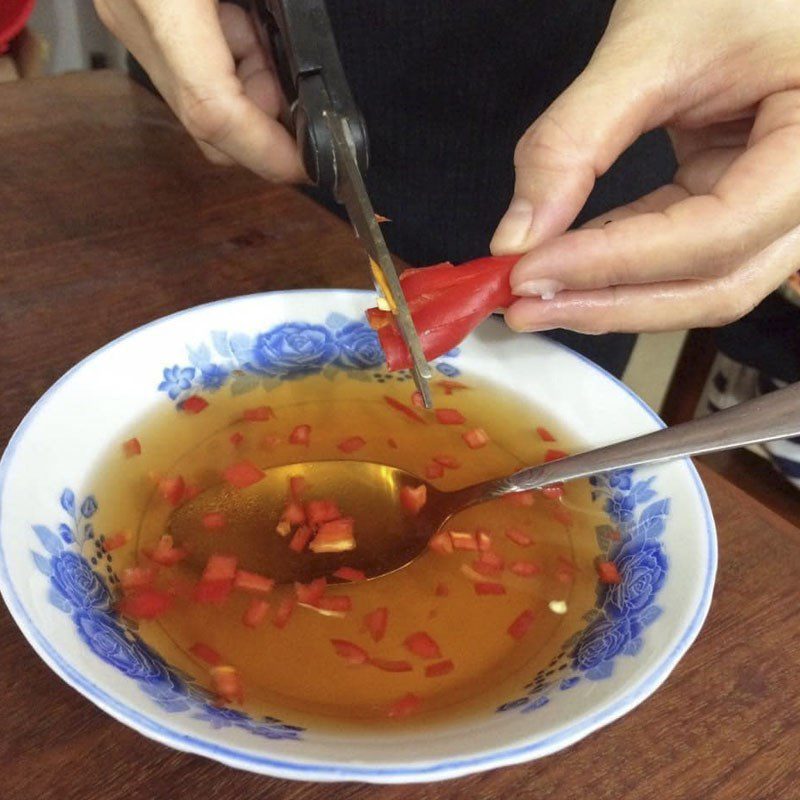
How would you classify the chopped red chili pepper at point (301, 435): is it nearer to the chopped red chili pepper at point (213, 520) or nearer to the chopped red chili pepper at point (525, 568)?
the chopped red chili pepper at point (213, 520)

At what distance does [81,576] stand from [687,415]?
1.52 meters

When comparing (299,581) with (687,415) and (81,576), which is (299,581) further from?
(687,415)

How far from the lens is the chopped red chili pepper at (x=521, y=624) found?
72 cm

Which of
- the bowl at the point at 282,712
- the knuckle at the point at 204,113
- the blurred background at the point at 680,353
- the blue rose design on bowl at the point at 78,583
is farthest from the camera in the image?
the blurred background at the point at 680,353

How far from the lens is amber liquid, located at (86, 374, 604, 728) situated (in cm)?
65

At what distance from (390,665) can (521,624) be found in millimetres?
121

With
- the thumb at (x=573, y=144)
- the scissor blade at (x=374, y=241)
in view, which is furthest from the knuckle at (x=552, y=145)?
the scissor blade at (x=374, y=241)

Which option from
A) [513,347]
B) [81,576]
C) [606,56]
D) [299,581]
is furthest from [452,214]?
[81,576]

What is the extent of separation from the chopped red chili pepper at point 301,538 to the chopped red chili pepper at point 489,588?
16cm

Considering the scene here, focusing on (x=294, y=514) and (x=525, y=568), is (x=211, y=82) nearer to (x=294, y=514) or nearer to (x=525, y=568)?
(x=294, y=514)

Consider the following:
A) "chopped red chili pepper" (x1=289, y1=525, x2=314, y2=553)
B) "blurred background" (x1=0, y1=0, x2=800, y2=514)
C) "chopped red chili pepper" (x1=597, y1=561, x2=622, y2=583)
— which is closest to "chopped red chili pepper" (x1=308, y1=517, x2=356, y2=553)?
"chopped red chili pepper" (x1=289, y1=525, x2=314, y2=553)

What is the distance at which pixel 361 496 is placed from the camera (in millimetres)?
839

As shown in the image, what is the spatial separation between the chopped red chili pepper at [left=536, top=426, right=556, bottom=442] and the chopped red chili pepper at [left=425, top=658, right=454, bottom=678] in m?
0.29

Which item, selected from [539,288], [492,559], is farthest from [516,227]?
[492,559]
